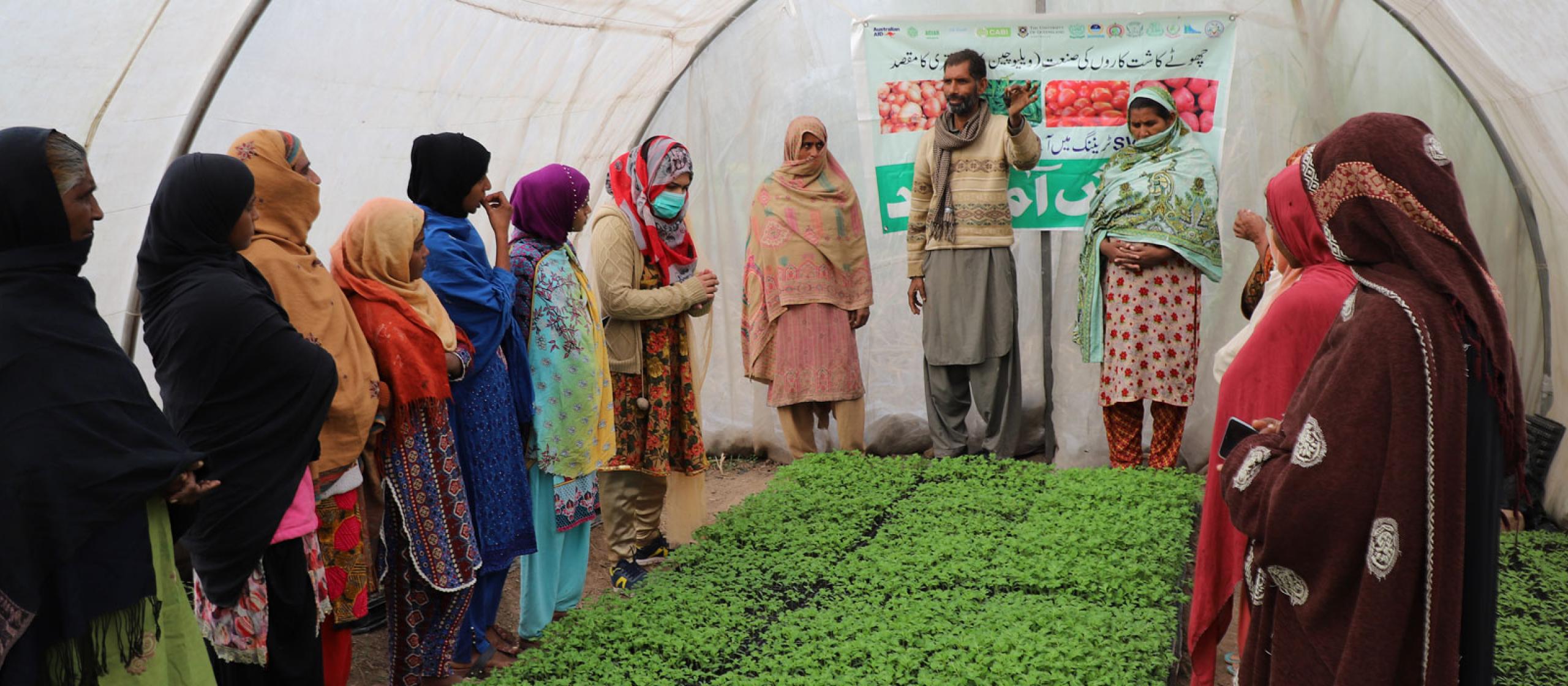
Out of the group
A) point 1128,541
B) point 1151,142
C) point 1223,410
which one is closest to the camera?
point 1223,410

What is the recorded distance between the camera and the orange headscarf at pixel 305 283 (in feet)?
10.4

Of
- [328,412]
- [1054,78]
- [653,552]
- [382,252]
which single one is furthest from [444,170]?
[1054,78]

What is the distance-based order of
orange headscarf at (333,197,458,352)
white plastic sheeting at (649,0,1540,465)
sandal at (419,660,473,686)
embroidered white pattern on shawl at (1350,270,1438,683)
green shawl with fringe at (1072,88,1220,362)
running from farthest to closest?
white plastic sheeting at (649,0,1540,465)
green shawl with fringe at (1072,88,1220,362)
sandal at (419,660,473,686)
orange headscarf at (333,197,458,352)
embroidered white pattern on shawl at (1350,270,1438,683)

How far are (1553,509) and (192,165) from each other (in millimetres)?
5774

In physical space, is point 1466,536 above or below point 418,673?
above

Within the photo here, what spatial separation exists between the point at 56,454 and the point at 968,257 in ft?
16.3

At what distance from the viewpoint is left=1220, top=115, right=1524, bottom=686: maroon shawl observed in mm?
2084

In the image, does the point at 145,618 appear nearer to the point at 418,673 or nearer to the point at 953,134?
the point at 418,673

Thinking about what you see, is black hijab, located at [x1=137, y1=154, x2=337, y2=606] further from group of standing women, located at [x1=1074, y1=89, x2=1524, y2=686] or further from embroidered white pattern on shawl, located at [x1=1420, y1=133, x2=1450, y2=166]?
embroidered white pattern on shawl, located at [x1=1420, y1=133, x2=1450, y2=166]

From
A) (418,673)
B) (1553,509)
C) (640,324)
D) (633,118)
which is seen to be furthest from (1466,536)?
(633,118)

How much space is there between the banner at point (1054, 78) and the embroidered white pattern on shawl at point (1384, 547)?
4367mm

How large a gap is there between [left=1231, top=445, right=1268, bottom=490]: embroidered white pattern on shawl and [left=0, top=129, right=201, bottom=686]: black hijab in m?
2.23

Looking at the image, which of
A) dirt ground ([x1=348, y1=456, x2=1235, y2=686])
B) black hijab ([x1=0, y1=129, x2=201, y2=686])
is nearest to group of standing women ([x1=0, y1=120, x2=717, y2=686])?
black hijab ([x1=0, y1=129, x2=201, y2=686])

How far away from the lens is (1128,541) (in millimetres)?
4539
